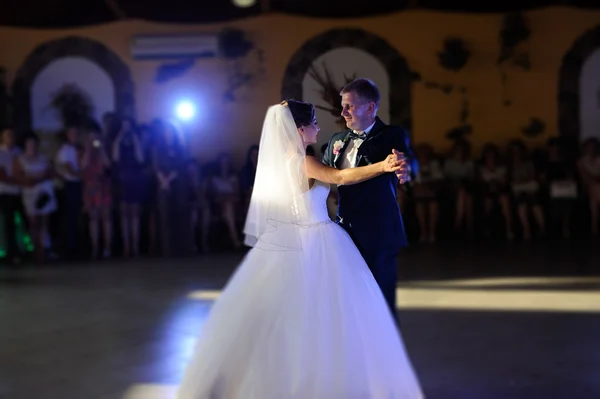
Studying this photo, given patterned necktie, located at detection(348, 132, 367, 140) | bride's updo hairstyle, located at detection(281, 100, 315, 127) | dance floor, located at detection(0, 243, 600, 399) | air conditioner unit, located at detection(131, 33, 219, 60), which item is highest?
air conditioner unit, located at detection(131, 33, 219, 60)

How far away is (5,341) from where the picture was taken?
439cm

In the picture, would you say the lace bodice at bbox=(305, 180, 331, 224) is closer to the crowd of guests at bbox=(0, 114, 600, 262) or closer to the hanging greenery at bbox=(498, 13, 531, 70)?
the crowd of guests at bbox=(0, 114, 600, 262)

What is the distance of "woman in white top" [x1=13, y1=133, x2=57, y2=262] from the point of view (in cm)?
777

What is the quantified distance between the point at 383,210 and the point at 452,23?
23.9 ft

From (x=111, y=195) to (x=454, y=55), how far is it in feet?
16.0

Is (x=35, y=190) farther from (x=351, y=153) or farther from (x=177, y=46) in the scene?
(x=351, y=153)

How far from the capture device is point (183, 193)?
8.34m

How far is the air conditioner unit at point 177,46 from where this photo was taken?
9758 millimetres

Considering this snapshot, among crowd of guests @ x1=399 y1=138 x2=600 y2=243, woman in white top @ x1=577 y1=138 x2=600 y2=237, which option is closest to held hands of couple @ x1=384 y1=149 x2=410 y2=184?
crowd of guests @ x1=399 y1=138 x2=600 y2=243

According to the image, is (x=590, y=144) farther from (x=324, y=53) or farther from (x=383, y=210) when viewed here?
(x=383, y=210)

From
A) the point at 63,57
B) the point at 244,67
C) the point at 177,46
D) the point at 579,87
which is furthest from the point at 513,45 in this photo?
the point at 63,57

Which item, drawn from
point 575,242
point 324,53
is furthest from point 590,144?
point 324,53

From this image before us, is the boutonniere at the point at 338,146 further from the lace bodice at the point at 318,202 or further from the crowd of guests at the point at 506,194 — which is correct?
the crowd of guests at the point at 506,194

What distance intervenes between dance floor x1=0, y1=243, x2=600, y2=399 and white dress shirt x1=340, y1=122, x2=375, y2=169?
1.10m
